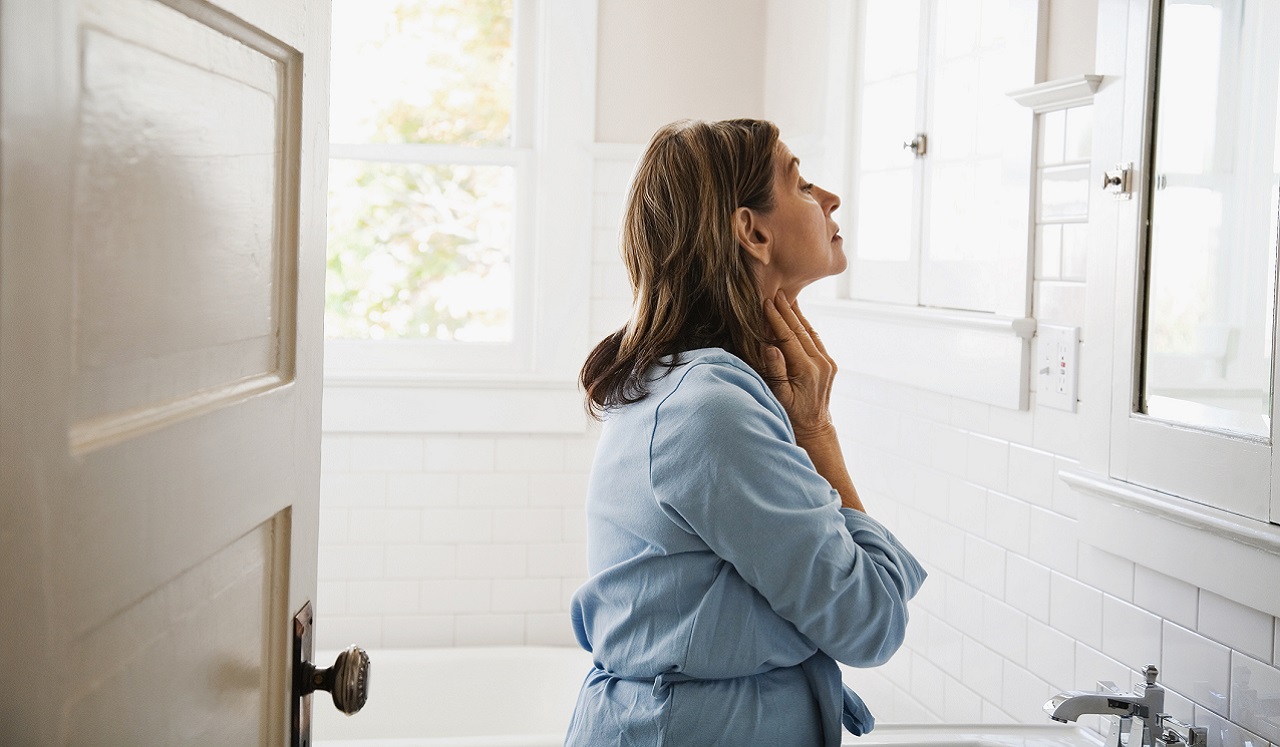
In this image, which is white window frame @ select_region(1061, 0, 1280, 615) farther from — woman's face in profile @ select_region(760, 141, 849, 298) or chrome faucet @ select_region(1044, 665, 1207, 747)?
woman's face in profile @ select_region(760, 141, 849, 298)

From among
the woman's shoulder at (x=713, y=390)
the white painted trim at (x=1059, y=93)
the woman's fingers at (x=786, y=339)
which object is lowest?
the woman's shoulder at (x=713, y=390)

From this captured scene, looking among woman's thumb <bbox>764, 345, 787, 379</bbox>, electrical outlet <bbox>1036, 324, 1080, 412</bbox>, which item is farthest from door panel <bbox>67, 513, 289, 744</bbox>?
electrical outlet <bbox>1036, 324, 1080, 412</bbox>

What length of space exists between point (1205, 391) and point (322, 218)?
1.20 m

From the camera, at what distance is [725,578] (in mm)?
1248

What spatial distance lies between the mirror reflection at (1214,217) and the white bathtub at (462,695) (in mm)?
2145

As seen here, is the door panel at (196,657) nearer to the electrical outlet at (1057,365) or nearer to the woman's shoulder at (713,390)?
the woman's shoulder at (713,390)

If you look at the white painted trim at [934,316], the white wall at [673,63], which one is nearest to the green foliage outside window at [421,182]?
the white wall at [673,63]

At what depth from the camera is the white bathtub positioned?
3.28 meters

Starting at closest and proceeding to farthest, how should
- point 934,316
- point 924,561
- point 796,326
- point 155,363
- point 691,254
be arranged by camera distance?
point 155,363, point 691,254, point 796,326, point 934,316, point 924,561

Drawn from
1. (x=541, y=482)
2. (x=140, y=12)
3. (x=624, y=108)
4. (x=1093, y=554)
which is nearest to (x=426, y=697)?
(x=541, y=482)

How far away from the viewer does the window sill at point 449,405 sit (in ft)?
11.3

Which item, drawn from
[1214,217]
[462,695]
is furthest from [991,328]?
[462,695]

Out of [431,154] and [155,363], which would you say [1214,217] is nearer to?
[155,363]

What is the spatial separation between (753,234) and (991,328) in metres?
0.89
